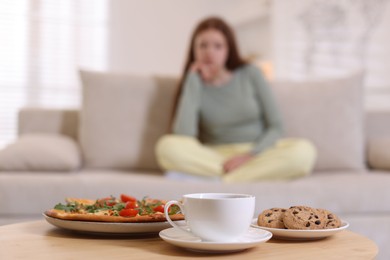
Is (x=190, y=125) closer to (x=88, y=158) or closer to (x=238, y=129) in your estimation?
(x=238, y=129)

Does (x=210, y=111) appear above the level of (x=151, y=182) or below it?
above

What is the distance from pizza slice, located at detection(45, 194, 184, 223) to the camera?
3.25 ft

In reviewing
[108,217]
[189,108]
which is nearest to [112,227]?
[108,217]

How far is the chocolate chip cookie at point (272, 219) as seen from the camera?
1047 mm

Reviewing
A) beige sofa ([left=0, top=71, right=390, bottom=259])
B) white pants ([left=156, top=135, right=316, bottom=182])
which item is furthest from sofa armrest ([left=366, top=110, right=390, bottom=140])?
white pants ([left=156, top=135, right=316, bottom=182])

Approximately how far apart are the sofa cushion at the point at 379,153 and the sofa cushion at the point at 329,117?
4 centimetres

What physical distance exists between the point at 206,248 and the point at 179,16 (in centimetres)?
421

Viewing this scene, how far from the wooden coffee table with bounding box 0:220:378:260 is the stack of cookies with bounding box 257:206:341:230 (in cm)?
3

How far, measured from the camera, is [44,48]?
4.63 metres

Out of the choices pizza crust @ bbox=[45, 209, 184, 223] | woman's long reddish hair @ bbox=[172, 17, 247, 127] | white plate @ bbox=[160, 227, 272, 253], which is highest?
woman's long reddish hair @ bbox=[172, 17, 247, 127]

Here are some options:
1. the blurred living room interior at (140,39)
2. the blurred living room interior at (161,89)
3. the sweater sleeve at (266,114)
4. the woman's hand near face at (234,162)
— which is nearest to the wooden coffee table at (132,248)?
the blurred living room interior at (161,89)

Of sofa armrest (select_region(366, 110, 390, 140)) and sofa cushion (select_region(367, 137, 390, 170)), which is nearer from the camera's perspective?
sofa cushion (select_region(367, 137, 390, 170))

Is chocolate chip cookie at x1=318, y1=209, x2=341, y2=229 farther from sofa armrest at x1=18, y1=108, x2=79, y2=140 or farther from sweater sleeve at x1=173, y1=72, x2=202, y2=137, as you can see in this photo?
sofa armrest at x1=18, y1=108, x2=79, y2=140

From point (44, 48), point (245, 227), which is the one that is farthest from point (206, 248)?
point (44, 48)
